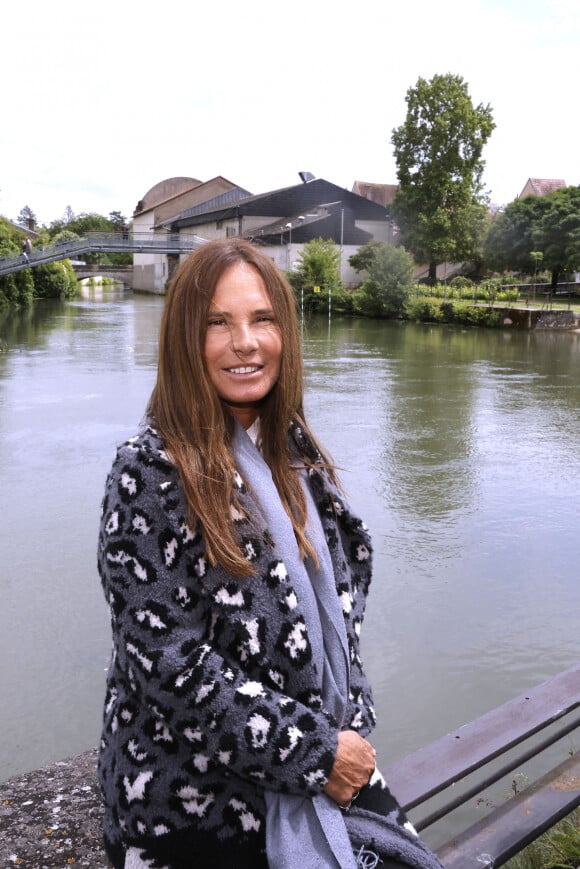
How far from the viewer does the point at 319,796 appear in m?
1.16

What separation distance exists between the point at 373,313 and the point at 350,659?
102ft

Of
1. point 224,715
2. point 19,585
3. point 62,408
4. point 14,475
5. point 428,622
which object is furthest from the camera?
point 62,408

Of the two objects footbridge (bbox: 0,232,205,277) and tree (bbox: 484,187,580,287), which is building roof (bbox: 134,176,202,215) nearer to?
footbridge (bbox: 0,232,205,277)

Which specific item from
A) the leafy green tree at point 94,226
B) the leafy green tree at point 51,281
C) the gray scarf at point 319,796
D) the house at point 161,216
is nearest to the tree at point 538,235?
the leafy green tree at point 51,281

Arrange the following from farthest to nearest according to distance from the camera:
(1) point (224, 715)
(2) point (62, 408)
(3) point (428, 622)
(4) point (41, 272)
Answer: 1. (4) point (41, 272)
2. (2) point (62, 408)
3. (3) point (428, 622)
4. (1) point (224, 715)

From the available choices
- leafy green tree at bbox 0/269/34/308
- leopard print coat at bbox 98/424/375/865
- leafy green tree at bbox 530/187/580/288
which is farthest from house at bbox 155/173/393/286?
leopard print coat at bbox 98/424/375/865

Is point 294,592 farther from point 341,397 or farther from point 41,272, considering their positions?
point 41,272

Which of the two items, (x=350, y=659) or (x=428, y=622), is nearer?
(x=350, y=659)

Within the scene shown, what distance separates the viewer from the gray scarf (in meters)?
1.14

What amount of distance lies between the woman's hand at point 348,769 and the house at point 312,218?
1519 inches

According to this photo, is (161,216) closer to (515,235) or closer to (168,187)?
(168,187)

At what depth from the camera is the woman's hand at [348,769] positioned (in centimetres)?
116

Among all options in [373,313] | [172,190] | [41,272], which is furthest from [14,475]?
[172,190]

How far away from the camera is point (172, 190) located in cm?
6506
